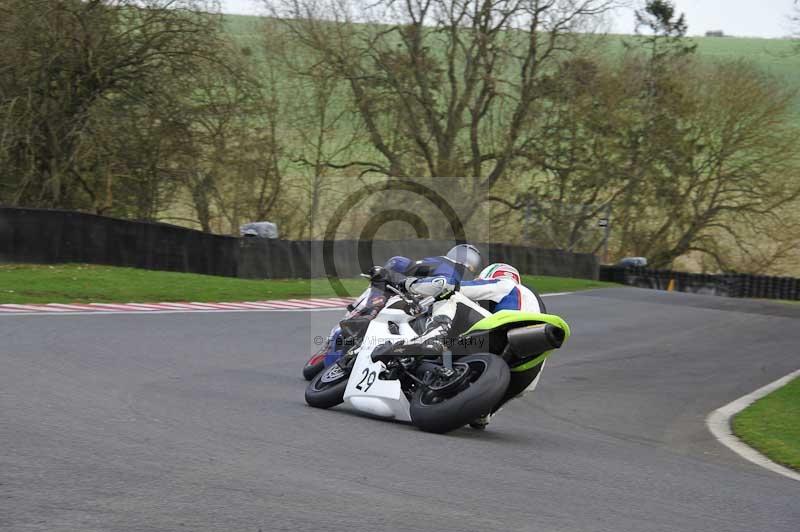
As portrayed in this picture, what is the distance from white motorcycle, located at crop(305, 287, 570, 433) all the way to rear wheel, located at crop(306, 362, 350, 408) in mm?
11

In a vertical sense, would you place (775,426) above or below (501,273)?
below

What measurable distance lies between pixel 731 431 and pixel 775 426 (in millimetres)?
418

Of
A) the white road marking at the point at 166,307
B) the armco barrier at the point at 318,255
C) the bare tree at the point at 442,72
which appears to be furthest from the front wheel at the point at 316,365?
the bare tree at the point at 442,72

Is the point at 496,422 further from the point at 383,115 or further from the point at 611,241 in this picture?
the point at 611,241

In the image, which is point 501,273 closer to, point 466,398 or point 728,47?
point 466,398

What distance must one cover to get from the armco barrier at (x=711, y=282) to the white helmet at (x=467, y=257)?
104 ft

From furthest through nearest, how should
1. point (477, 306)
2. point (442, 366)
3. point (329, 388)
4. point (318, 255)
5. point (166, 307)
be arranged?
point (318, 255) → point (166, 307) → point (329, 388) → point (477, 306) → point (442, 366)

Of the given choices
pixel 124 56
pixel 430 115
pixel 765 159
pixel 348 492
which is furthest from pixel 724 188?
pixel 348 492

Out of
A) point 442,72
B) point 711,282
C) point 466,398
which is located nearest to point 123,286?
point 466,398

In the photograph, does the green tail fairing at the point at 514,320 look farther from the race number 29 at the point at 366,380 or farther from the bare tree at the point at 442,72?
the bare tree at the point at 442,72

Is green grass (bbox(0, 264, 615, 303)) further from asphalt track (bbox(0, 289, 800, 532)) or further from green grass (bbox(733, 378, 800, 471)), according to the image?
green grass (bbox(733, 378, 800, 471))

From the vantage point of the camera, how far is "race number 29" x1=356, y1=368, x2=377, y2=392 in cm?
776

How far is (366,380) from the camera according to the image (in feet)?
25.6

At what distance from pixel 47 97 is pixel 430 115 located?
48.4 feet
